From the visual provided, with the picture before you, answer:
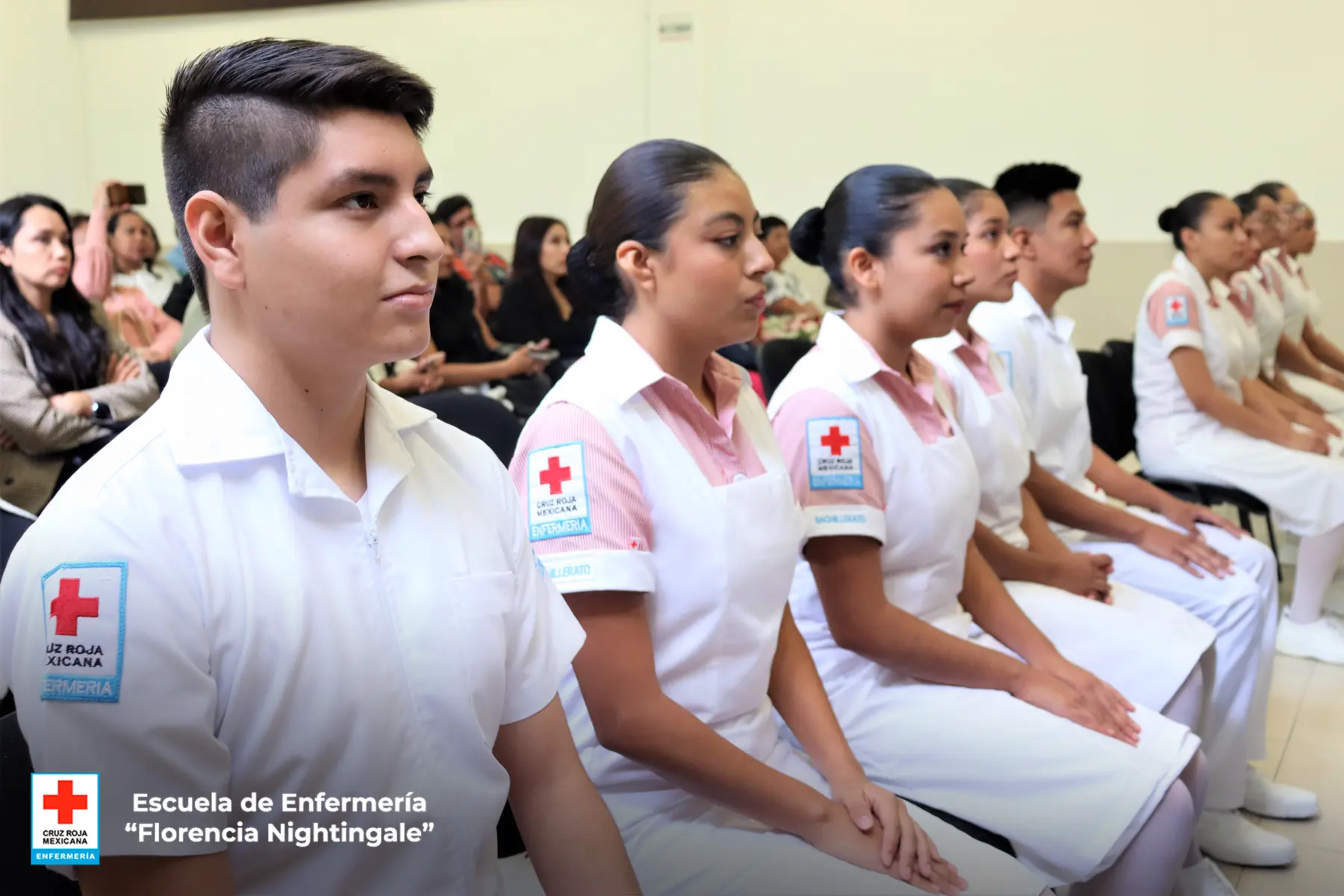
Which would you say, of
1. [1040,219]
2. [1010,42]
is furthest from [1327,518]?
[1010,42]

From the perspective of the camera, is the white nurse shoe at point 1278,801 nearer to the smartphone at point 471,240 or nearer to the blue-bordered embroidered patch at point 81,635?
the blue-bordered embroidered patch at point 81,635

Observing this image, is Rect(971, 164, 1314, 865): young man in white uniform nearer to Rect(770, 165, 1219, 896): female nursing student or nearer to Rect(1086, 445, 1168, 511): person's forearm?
Rect(1086, 445, 1168, 511): person's forearm

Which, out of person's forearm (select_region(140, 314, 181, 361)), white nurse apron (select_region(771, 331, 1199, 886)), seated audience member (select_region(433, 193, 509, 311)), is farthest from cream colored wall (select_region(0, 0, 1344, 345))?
white nurse apron (select_region(771, 331, 1199, 886))

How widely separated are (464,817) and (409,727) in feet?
0.29

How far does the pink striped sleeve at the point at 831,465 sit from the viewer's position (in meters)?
1.41

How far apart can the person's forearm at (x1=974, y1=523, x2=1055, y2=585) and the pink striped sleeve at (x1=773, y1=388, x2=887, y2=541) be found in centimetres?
46

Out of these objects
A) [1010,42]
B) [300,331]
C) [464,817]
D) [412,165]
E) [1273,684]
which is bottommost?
[1273,684]

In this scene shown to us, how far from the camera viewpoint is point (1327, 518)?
301 cm

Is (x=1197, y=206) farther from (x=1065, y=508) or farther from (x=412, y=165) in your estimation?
(x=412, y=165)

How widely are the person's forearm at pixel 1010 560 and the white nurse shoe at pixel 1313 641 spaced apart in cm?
153

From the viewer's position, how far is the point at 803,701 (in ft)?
4.27

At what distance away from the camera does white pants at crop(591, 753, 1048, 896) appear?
1.09 meters

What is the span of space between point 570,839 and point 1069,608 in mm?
1185

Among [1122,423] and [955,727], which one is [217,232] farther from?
[1122,423]
